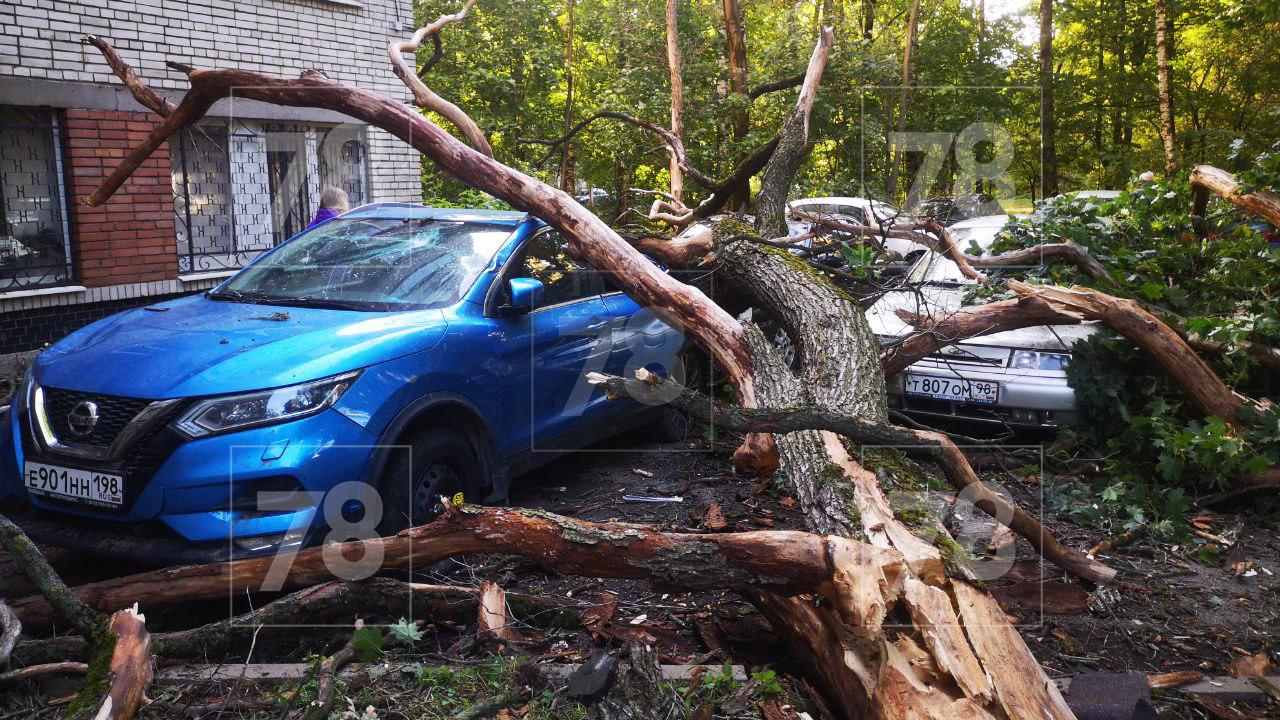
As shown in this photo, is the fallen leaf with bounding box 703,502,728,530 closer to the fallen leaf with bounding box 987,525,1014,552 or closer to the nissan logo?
the fallen leaf with bounding box 987,525,1014,552

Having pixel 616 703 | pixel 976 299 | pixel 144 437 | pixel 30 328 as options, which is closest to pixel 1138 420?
pixel 976 299

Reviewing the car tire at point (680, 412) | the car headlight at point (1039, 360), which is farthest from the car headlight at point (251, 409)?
the car headlight at point (1039, 360)

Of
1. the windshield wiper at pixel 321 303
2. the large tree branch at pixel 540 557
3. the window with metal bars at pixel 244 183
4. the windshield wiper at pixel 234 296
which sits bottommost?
the large tree branch at pixel 540 557

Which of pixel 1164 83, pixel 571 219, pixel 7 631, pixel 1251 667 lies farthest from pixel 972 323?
pixel 1164 83

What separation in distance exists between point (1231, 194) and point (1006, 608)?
13.6 feet

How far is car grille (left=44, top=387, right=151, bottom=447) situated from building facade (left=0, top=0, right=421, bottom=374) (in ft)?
17.5

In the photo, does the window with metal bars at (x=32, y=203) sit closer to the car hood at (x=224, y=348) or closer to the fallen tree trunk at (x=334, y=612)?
the car hood at (x=224, y=348)

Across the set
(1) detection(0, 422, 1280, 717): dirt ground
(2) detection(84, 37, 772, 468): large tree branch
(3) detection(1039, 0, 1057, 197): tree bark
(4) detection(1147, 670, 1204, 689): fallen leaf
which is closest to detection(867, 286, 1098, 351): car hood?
(1) detection(0, 422, 1280, 717): dirt ground

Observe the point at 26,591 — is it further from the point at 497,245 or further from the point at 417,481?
the point at 497,245

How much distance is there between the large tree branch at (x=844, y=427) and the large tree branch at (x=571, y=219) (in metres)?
0.89

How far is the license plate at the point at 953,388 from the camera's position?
21.3 ft

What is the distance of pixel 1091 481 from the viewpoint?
5934 millimetres

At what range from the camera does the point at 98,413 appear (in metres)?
3.96

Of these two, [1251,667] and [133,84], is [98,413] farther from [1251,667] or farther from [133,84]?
[1251,667]
